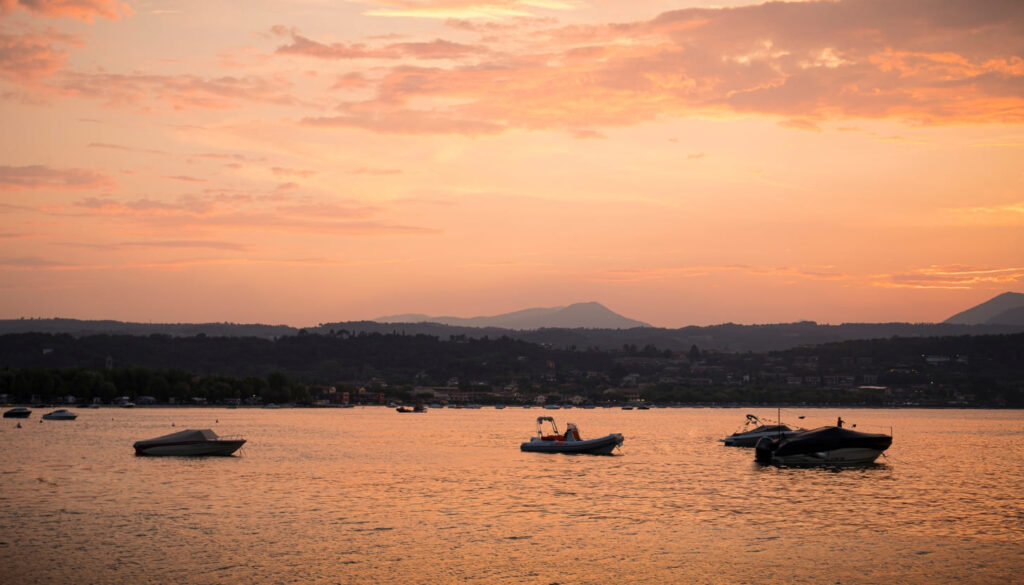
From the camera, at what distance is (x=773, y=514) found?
51.9m

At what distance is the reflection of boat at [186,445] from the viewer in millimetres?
87438

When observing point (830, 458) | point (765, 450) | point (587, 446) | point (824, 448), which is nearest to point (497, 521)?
point (824, 448)

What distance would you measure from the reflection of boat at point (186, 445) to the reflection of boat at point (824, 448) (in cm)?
4720

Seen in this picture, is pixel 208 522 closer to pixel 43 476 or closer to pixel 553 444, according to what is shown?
pixel 43 476

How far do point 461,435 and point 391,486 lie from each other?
7581cm

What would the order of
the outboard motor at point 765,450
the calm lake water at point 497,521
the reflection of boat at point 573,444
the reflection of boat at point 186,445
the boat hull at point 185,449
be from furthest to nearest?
the reflection of boat at point 573,444, the reflection of boat at point 186,445, the boat hull at point 185,449, the outboard motor at point 765,450, the calm lake water at point 497,521

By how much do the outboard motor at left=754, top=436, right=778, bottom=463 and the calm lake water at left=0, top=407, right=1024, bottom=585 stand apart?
1856 millimetres

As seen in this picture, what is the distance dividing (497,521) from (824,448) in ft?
147

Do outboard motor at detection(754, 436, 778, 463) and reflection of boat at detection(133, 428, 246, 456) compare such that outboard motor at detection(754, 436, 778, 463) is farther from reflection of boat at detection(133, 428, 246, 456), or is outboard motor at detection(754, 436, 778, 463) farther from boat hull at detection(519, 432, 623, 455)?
reflection of boat at detection(133, 428, 246, 456)

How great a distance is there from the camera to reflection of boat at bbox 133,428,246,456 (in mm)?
87438

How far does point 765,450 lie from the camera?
285 ft

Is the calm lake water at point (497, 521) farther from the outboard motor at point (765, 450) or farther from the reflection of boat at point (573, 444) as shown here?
the reflection of boat at point (573, 444)

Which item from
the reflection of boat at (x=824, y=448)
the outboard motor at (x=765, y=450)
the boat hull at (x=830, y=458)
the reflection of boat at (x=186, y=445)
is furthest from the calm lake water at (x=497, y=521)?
the reflection of boat at (x=186, y=445)

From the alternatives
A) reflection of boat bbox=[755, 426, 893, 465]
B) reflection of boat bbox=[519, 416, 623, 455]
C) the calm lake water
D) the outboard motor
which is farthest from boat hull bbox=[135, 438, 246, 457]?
reflection of boat bbox=[755, 426, 893, 465]
